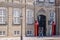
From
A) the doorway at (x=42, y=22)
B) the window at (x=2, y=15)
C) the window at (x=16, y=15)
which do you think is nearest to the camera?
the window at (x=2, y=15)

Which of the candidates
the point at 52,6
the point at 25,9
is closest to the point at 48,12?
the point at 52,6

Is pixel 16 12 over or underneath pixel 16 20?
over

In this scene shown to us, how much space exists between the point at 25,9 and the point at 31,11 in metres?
0.31

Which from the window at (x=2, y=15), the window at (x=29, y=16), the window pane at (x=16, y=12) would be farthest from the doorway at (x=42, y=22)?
the window at (x=2, y=15)

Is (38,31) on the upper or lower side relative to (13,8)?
lower

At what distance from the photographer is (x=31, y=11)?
12.6m

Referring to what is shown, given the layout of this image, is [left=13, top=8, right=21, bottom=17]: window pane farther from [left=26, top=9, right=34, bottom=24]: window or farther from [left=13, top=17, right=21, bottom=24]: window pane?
[left=26, top=9, right=34, bottom=24]: window

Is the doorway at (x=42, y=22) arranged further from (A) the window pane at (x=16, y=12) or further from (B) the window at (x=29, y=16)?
(A) the window pane at (x=16, y=12)

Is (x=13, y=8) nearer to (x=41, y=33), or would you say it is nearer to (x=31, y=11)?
(x=31, y=11)

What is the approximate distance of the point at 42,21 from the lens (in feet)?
42.0

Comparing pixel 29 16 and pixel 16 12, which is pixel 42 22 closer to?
pixel 29 16

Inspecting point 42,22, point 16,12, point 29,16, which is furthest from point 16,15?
point 42,22

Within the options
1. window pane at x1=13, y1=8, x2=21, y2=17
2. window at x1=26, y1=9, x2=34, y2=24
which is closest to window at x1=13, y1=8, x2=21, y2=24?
window pane at x1=13, y1=8, x2=21, y2=17

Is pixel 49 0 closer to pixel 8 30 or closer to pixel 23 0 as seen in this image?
pixel 23 0
